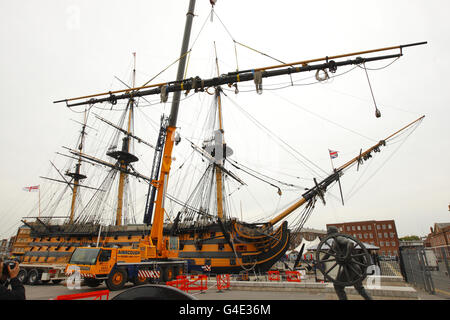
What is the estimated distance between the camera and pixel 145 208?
105 ft

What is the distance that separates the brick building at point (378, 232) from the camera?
72.2 m

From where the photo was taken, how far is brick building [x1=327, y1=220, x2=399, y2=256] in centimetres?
7219

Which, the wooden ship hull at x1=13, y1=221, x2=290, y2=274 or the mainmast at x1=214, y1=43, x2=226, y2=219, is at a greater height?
the mainmast at x1=214, y1=43, x2=226, y2=219

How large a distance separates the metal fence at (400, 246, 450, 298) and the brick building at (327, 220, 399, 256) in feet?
238

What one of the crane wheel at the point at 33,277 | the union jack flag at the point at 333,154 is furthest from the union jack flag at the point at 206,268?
the union jack flag at the point at 333,154

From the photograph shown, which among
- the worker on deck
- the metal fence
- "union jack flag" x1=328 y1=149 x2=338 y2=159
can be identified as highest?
"union jack flag" x1=328 y1=149 x2=338 y2=159

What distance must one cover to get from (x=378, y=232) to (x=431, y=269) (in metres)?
80.5

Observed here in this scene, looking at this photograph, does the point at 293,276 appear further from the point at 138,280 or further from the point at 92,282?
the point at 92,282

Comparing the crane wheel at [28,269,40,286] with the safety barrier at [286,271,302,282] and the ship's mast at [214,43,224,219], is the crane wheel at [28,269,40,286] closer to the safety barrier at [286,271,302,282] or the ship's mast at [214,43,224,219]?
the ship's mast at [214,43,224,219]

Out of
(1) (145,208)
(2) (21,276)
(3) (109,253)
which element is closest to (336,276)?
(3) (109,253)

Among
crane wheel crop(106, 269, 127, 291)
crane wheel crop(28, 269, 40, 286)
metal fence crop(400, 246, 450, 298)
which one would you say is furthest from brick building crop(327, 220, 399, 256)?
crane wheel crop(28, 269, 40, 286)

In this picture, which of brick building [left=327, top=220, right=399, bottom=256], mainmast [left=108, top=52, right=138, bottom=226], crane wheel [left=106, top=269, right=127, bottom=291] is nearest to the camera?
crane wheel [left=106, top=269, right=127, bottom=291]
